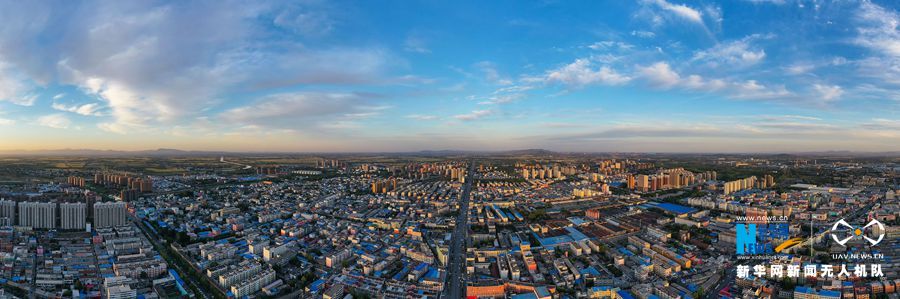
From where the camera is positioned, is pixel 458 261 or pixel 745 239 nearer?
pixel 458 261

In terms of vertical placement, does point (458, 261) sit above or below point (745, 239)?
below

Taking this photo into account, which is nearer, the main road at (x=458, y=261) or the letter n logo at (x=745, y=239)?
the main road at (x=458, y=261)

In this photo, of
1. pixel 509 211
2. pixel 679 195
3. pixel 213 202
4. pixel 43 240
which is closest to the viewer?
pixel 43 240

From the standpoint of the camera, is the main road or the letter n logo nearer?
the main road

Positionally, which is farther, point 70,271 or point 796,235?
point 796,235

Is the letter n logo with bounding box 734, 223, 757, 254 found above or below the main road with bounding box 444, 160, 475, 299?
above

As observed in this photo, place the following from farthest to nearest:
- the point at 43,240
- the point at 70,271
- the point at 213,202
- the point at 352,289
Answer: the point at 213,202 → the point at 43,240 → the point at 70,271 → the point at 352,289

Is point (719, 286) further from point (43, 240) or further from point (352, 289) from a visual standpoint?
point (43, 240)

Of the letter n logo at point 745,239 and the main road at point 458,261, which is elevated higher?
the letter n logo at point 745,239

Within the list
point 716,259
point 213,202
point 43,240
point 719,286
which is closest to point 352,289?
point 719,286

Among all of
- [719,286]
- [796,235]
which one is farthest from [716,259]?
[796,235]
